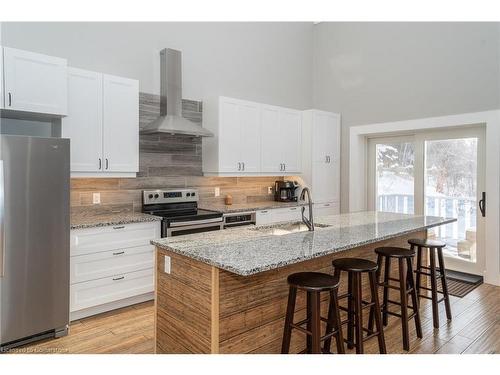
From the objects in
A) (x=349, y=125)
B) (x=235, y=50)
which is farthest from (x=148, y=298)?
(x=349, y=125)

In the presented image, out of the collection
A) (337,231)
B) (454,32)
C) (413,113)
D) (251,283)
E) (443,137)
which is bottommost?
(251,283)

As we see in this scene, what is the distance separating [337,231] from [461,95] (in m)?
3.05

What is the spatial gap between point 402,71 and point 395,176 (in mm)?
1539

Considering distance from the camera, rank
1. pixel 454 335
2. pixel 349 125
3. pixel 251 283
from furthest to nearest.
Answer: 1. pixel 349 125
2. pixel 454 335
3. pixel 251 283

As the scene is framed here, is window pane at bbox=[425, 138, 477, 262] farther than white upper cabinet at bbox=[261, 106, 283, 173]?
No

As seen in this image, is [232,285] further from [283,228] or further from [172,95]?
[172,95]

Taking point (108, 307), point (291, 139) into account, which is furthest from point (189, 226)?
point (291, 139)

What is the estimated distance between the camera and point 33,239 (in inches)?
110

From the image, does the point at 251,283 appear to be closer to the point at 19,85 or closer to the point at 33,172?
the point at 33,172

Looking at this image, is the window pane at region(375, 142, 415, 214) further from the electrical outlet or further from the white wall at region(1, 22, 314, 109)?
the electrical outlet

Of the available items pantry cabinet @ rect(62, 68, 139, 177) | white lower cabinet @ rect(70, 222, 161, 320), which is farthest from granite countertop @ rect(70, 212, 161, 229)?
pantry cabinet @ rect(62, 68, 139, 177)

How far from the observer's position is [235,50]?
17.6 feet

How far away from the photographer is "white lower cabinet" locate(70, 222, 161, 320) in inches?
129

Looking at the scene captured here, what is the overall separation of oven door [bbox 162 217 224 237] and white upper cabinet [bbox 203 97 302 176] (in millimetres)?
828
